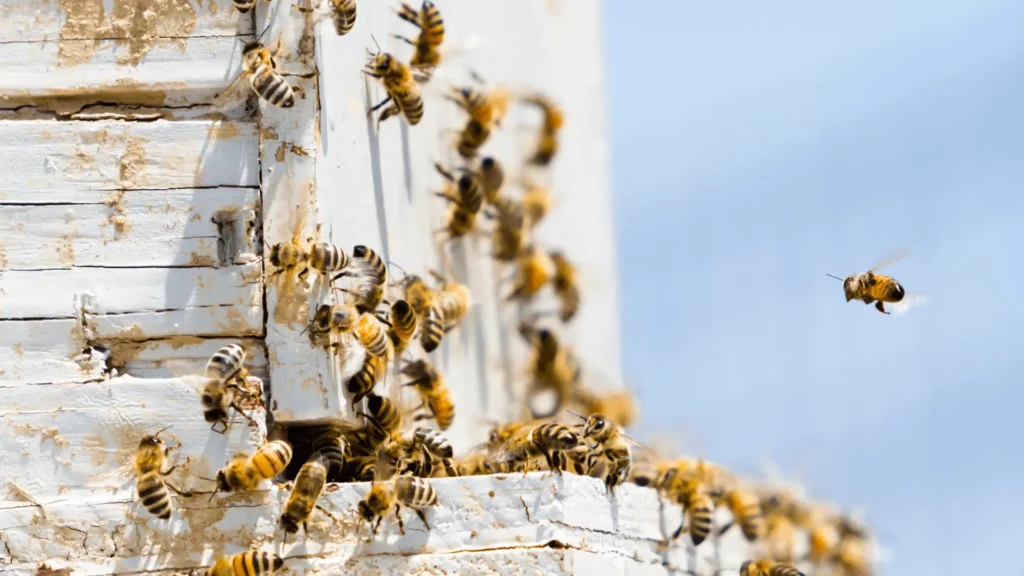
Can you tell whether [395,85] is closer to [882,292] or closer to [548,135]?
[882,292]

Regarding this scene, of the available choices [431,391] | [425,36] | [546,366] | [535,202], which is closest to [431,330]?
[431,391]

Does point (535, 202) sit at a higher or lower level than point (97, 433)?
higher

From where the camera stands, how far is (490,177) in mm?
6891

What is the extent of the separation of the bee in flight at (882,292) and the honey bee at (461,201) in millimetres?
1829

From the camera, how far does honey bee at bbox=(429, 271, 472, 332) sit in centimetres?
536

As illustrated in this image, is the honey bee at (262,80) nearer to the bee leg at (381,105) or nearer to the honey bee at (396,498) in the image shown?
the bee leg at (381,105)

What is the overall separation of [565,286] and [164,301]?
5.36 meters

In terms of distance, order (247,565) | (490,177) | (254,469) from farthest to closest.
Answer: (490,177)
(254,469)
(247,565)

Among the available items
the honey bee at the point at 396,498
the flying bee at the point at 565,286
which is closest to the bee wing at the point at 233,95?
the honey bee at the point at 396,498

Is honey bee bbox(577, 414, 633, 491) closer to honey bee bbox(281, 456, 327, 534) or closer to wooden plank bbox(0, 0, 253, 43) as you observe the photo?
honey bee bbox(281, 456, 327, 534)

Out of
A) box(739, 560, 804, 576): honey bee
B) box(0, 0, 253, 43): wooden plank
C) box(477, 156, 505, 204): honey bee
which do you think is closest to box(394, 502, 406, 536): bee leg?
box(0, 0, 253, 43): wooden plank

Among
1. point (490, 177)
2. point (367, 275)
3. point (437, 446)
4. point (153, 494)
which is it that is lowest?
point (153, 494)

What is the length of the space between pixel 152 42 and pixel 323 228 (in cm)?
79

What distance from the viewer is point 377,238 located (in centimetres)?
470
